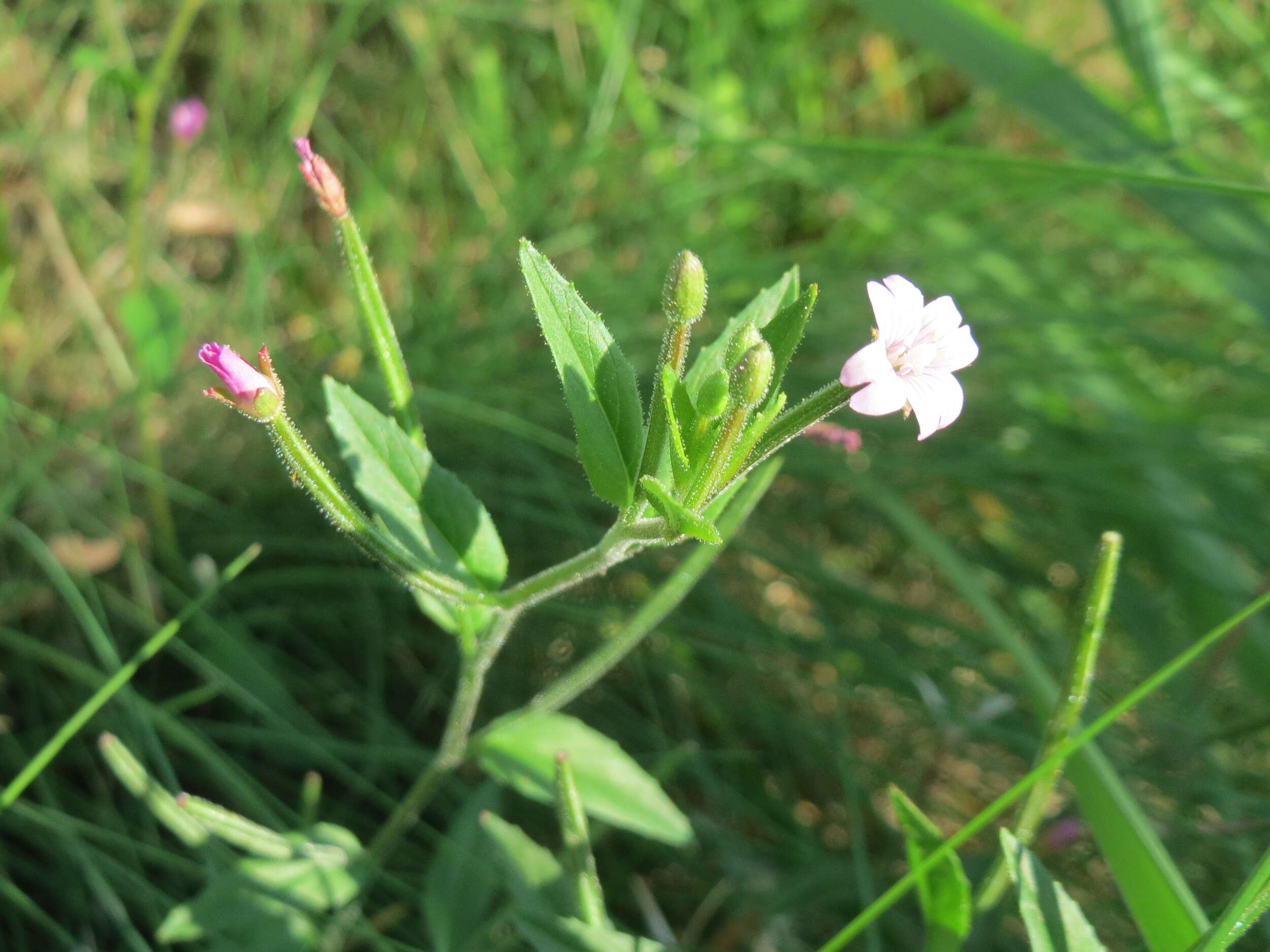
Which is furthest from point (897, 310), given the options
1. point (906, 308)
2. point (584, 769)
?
point (584, 769)

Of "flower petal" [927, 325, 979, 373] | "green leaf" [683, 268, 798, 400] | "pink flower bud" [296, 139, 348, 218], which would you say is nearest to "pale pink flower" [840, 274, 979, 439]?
"flower petal" [927, 325, 979, 373]

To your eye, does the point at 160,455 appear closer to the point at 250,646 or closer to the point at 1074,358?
the point at 250,646

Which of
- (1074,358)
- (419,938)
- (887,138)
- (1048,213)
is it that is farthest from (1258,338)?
(419,938)

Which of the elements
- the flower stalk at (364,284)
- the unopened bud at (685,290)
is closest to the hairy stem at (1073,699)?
the unopened bud at (685,290)

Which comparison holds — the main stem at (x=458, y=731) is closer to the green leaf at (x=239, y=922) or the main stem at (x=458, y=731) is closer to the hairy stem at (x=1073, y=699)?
the green leaf at (x=239, y=922)

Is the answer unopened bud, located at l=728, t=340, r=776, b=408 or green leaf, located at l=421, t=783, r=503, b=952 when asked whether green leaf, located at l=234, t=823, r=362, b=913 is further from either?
unopened bud, located at l=728, t=340, r=776, b=408

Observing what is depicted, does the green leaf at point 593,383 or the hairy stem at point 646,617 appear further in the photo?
the hairy stem at point 646,617

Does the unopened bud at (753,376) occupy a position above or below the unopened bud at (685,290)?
below

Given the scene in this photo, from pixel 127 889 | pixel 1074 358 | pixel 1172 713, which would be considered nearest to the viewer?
pixel 127 889
